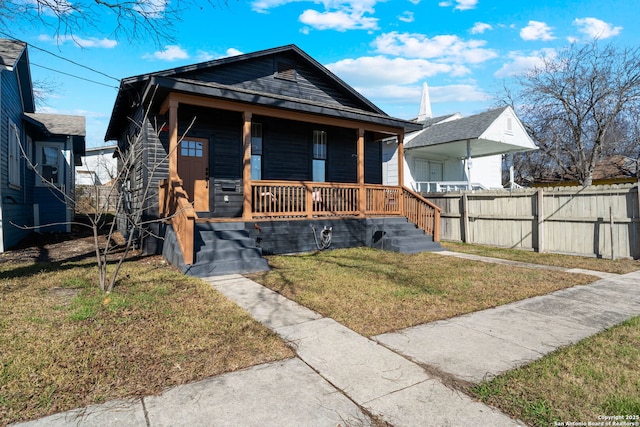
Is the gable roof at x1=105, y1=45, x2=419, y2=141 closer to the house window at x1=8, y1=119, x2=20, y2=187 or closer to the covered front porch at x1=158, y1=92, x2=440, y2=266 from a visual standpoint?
the covered front porch at x1=158, y1=92, x2=440, y2=266

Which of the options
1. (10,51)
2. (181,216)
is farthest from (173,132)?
(10,51)

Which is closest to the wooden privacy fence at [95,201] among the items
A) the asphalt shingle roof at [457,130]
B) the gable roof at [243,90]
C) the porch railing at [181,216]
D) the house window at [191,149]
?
the porch railing at [181,216]

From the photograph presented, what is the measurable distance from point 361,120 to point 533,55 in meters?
20.6

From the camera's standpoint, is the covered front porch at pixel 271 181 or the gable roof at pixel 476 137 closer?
the covered front porch at pixel 271 181

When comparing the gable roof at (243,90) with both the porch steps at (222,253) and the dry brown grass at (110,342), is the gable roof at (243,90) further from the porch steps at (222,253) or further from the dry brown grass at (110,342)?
the dry brown grass at (110,342)

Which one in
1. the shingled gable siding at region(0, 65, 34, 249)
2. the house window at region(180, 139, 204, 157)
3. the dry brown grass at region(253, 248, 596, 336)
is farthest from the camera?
the house window at region(180, 139, 204, 157)

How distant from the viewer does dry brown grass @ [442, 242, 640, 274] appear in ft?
25.7

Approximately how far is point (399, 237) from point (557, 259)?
3850mm

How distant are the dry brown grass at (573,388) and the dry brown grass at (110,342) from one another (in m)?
1.82

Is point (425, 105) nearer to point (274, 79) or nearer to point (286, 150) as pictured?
point (274, 79)

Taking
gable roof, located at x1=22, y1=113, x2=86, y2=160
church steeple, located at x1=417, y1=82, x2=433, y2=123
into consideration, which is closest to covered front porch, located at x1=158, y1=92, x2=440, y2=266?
gable roof, located at x1=22, y1=113, x2=86, y2=160

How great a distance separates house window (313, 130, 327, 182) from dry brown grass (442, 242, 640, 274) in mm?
4607

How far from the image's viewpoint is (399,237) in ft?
33.2

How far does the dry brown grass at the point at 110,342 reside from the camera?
8.71ft
